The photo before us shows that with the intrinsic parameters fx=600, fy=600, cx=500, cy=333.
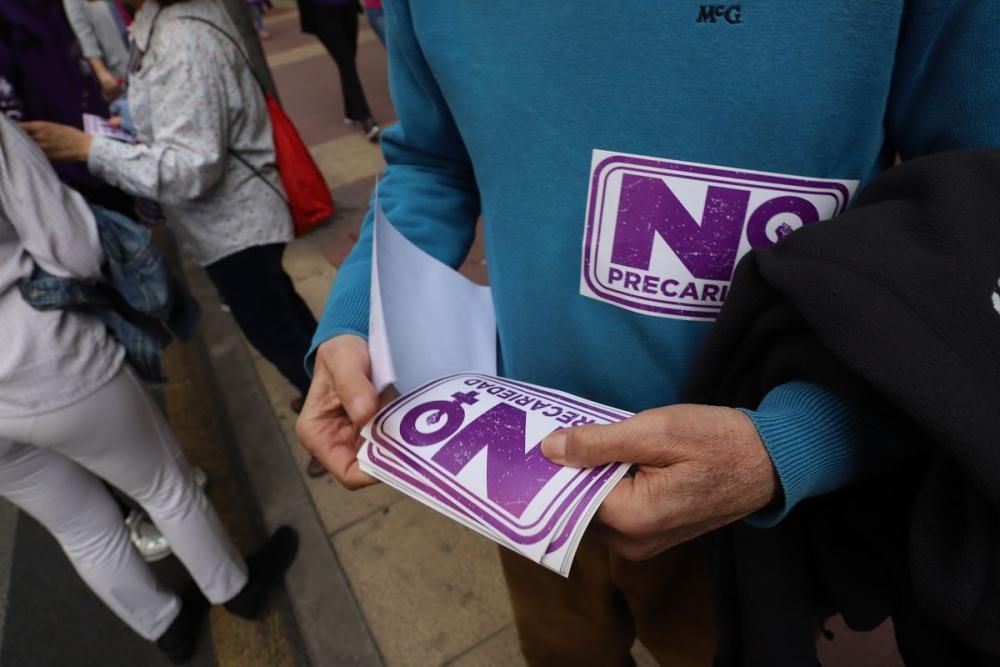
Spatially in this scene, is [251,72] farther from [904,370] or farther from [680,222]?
[904,370]

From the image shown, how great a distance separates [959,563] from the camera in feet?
2.03

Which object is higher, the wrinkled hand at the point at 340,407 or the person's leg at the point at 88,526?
the wrinkled hand at the point at 340,407

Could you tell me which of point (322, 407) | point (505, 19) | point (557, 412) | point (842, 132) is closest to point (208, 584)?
point (322, 407)

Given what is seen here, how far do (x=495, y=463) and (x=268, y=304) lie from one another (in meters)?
2.10

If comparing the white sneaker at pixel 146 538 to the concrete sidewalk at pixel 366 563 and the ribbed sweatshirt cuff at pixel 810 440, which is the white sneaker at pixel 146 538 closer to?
the concrete sidewalk at pixel 366 563

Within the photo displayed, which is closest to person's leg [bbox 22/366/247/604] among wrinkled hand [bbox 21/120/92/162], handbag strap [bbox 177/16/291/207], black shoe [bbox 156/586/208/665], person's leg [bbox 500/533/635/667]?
black shoe [bbox 156/586/208/665]

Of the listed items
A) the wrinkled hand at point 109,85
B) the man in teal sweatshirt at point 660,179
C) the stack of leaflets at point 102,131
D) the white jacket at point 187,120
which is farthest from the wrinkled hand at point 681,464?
the wrinkled hand at point 109,85

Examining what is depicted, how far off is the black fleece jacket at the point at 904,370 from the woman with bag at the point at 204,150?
1953mm

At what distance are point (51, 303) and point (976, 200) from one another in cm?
192

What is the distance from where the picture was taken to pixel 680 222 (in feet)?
2.83

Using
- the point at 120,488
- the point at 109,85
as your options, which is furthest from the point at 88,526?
the point at 109,85

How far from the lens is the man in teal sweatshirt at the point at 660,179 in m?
0.72

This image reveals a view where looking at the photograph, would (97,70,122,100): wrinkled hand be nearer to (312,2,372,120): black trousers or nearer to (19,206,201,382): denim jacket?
(312,2,372,120): black trousers

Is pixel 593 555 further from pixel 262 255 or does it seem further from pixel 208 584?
pixel 262 255
